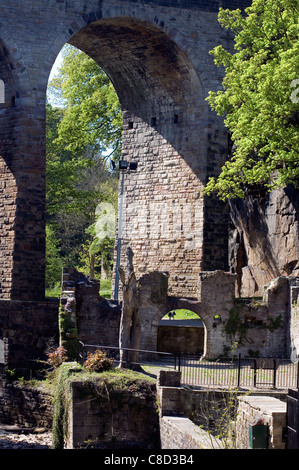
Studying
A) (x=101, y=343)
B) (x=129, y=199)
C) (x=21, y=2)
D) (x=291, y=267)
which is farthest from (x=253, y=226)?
(x=21, y=2)

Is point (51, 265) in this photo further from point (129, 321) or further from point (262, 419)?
point (262, 419)

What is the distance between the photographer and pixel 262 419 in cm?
1709

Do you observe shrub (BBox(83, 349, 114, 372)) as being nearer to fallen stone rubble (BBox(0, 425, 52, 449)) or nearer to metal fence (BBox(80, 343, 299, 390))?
metal fence (BBox(80, 343, 299, 390))

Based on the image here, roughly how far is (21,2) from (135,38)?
14.2ft

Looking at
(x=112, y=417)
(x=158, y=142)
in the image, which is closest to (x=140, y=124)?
(x=158, y=142)

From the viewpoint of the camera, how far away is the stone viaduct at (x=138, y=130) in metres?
30.1

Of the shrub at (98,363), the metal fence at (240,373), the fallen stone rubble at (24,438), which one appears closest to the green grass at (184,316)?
the metal fence at (240,373)

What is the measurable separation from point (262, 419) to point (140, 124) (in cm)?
1974

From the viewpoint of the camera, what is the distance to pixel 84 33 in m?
32.8

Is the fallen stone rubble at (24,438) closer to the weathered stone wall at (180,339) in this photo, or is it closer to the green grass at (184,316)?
the weathered stone wall at (180,339)

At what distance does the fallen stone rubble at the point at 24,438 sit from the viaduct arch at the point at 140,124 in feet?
14.3

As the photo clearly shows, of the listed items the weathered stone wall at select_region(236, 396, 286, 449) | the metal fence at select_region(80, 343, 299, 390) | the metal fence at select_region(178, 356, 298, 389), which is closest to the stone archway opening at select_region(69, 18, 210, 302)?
the metal fence at select_region(80, 343, 299, 390)
